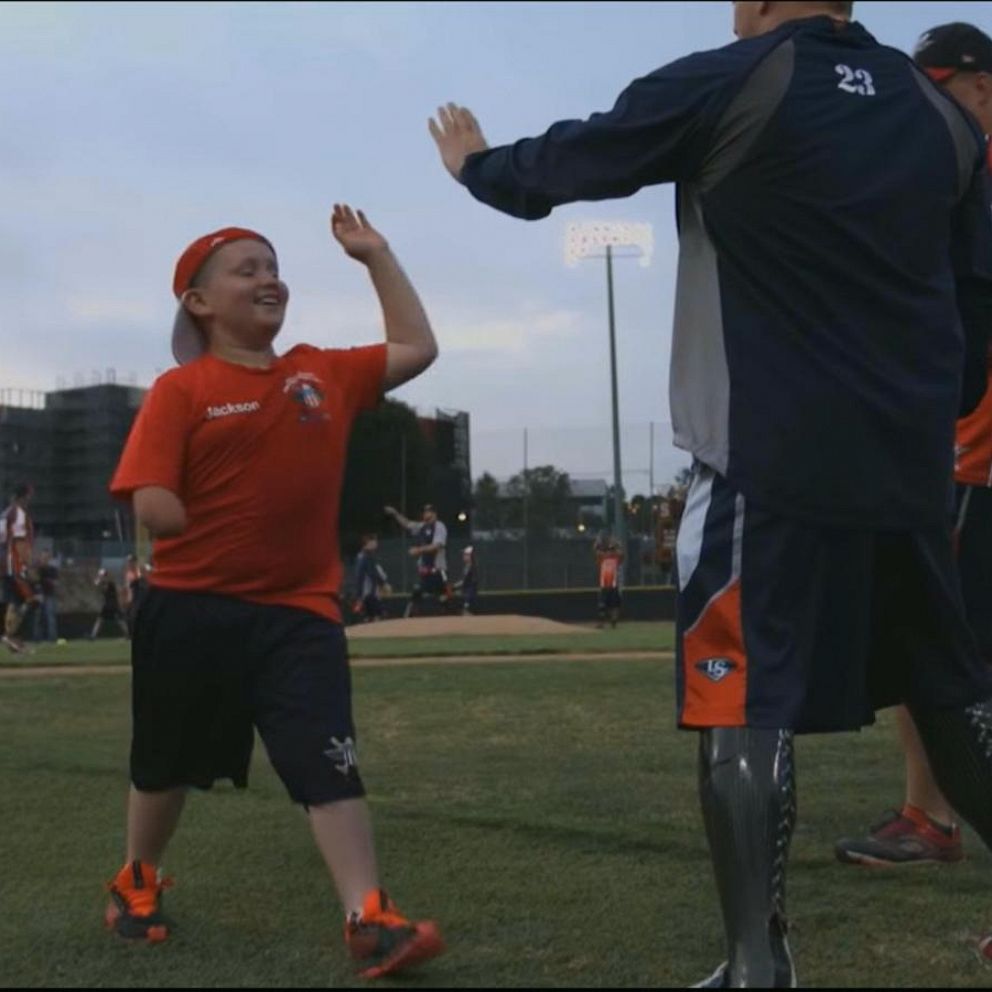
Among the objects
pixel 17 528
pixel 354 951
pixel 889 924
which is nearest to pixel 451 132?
pixel 354 951

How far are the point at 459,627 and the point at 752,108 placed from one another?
20050 millimetres

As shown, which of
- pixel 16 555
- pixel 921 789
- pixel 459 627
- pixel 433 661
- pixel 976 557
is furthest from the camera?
pixel 459 627

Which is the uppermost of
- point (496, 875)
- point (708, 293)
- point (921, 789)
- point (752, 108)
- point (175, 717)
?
point (752, 108)

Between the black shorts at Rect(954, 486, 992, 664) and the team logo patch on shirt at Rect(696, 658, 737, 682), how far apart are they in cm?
152

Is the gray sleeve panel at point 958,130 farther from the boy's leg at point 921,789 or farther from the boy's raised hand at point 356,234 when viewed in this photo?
the boy's leg at point 921,789

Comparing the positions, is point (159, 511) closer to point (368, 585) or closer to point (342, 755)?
point (342, 755)

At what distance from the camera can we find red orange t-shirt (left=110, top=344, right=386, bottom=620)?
3369mm

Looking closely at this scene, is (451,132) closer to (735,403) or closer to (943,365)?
(735,403)

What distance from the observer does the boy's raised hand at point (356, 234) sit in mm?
3707

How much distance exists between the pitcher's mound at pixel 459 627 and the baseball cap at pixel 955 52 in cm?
1728

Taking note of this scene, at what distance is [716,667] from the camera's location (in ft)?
8.97

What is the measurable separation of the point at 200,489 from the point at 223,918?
38.0 inches

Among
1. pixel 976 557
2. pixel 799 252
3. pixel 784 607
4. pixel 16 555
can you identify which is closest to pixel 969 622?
pixel 976 557

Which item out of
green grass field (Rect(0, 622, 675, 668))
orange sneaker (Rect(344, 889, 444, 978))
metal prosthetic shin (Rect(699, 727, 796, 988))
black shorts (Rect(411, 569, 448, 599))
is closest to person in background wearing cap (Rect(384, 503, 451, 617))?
black shorts (Rect(411, 569, 448, 599))
